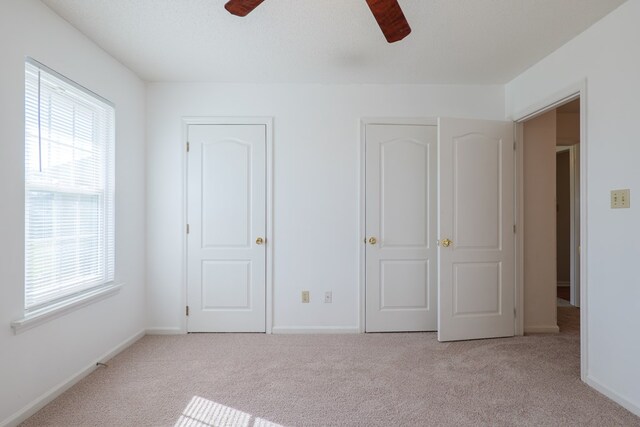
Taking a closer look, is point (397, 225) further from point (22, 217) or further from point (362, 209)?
point (22, 217)

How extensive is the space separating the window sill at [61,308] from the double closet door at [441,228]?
2279 mm

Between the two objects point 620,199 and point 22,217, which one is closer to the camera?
point 22,217

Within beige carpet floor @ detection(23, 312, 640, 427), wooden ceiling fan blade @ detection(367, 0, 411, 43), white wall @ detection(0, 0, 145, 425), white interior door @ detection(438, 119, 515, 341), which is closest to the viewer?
wooden ceiling fan blade @ detection(367, 0, 411, 43)

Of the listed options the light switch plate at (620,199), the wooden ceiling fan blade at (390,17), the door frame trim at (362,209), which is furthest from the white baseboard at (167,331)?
the light switch plate at (620,199)

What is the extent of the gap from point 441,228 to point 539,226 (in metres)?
1.14

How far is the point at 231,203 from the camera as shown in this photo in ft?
10.8

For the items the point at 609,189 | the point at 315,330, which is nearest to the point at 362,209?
the point at 315,330

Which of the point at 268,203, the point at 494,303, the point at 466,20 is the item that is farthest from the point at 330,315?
the point at 466,20

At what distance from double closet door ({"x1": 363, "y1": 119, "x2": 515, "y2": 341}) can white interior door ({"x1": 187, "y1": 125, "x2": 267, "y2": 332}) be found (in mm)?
1077

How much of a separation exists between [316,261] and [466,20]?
2.33 m

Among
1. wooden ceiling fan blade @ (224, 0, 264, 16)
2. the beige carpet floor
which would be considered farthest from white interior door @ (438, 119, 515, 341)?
wooden ceiling fan blade @ (224, 0, 264, 16)

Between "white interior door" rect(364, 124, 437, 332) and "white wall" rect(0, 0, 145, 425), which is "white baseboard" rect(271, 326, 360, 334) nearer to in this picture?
"white interior door" rect(364, 124, 437, 332)

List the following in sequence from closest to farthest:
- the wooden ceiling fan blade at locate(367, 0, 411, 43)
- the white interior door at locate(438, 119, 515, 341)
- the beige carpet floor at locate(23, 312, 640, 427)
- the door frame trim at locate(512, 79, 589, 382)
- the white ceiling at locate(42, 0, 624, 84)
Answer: the wooden ceiling fan blade at locate(367, 0, 411, 43)
the beige carpet floor at locate(23, 312, 640, 427)
the white ceiling at locate(42, 0, 624, 84)
the door frame trim at locate(512, 79, 589, 382)
the white interior door at locate(438, 119, 515, 341)

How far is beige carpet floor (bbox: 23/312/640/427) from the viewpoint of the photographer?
6.31 ft
